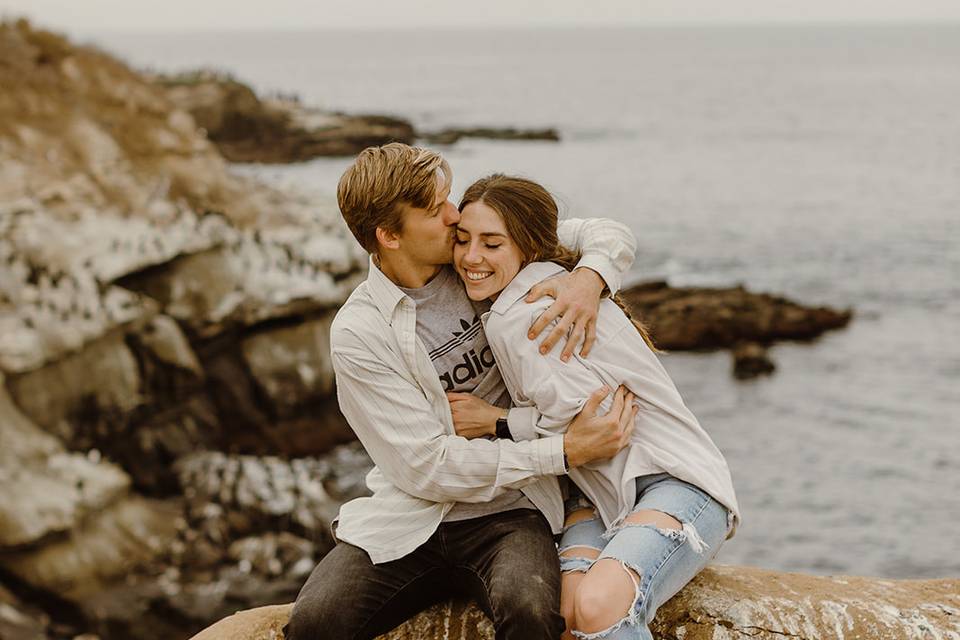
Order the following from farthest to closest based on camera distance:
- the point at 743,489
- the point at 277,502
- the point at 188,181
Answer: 1. the point at 188,181
2. the point at 743,489
3. the point at 277,502

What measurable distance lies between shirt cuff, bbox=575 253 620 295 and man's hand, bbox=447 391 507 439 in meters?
0.66

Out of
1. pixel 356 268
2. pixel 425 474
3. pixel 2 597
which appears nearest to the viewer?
pixel 425 474

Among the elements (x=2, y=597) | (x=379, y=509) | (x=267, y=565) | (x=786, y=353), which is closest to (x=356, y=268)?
(x=267, y=565)

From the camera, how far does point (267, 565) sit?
1262 cm

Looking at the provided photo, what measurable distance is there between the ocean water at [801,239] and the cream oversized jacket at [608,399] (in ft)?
39.6

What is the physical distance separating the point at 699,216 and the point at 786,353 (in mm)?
20153

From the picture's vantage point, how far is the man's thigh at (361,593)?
3.72m

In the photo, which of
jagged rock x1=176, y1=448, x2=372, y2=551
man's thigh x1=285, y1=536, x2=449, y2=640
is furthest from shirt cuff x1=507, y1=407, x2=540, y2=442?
jagged rock x1=176, y1=448, x2=372, y2=551

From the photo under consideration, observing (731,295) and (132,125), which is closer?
(132,125)

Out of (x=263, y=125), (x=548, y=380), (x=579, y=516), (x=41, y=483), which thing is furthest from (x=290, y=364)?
(x=263, y=125)

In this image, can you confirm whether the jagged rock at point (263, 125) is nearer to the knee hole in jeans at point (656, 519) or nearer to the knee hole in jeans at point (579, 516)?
the knee hole in jeans at point (579, 516)

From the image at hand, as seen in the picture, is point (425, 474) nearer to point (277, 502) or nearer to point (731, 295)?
point (277, 502)

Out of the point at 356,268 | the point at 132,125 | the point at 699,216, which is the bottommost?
the point at 699,216

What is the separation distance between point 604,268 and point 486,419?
30.0 inches
